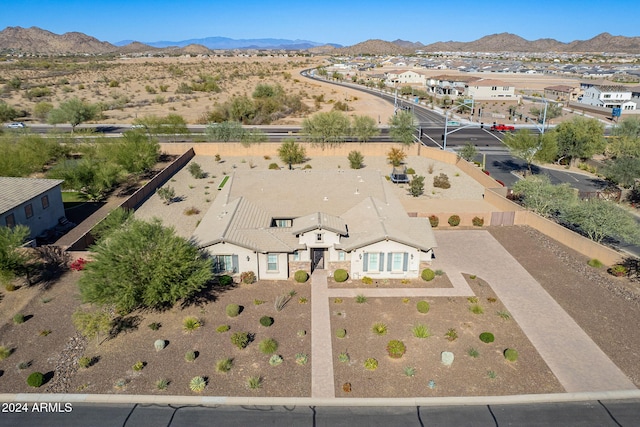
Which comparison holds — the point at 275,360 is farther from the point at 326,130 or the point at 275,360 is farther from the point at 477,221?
the point at 326,130

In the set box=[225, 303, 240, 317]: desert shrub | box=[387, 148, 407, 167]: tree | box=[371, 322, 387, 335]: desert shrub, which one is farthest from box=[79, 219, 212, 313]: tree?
box=[387, 148, 407, 167]: tree

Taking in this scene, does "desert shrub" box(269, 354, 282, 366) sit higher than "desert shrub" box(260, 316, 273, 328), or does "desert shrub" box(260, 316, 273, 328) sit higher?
"desert shrub" box(260, 316, 273, 328)

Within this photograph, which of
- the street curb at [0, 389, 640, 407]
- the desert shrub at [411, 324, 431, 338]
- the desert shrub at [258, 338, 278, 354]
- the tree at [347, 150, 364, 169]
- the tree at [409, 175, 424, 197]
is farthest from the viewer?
the tree at [347, 150, 364, 169]

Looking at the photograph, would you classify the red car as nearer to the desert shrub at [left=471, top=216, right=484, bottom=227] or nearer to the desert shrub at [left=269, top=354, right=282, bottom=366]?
the desert shrub at [left=471, top=216, right=484, bottom=227]

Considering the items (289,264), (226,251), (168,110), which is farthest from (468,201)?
(168,110)

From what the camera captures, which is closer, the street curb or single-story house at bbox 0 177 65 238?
the street curb

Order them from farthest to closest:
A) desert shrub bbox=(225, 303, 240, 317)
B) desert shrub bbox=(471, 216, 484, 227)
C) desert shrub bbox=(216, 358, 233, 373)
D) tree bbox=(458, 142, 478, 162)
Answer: tree bbox=(458, 142, 478, 162) < desert shrub bbox=(471, 216, 484, 227) < desert shrub bbox=(225, 303, 240, 317) < desert shrub bbox=(216, 358, 233, 373)

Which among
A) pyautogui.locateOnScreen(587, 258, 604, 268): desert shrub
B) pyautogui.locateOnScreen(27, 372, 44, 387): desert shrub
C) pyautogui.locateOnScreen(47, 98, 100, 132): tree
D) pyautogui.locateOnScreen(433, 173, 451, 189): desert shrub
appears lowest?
pyautogui.locateOnScreen(27, 372, 44, 387): desert shrub
